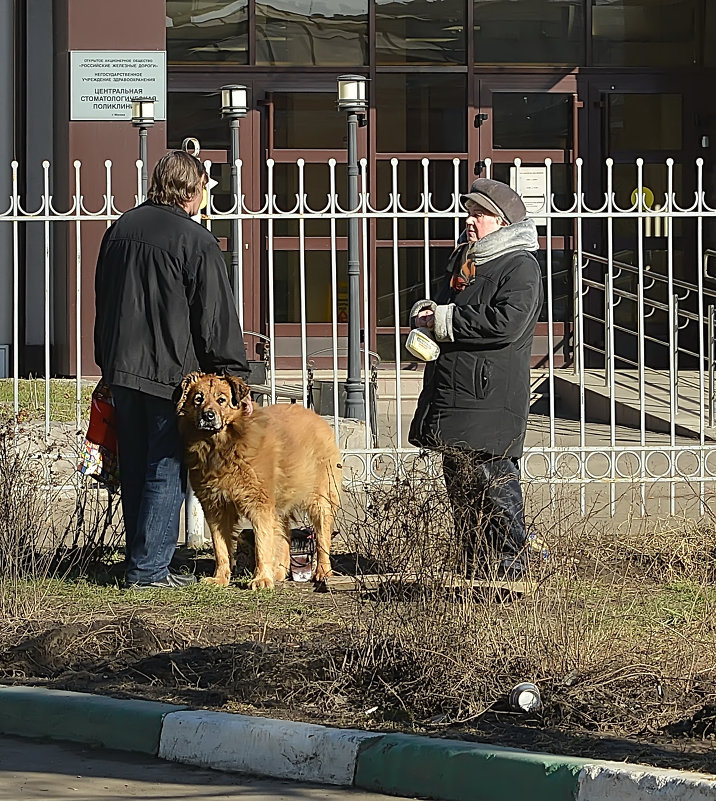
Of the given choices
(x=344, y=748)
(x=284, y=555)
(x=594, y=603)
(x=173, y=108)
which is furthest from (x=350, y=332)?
(x=173, y=108)

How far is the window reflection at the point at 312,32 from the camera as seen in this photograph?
15.8m

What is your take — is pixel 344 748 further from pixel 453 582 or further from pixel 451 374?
pixel 451 374

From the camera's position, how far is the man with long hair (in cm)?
705

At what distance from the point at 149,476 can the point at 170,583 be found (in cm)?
55

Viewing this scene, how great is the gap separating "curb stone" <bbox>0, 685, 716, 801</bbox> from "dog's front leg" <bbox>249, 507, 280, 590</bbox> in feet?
6.51

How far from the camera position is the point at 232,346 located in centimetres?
711

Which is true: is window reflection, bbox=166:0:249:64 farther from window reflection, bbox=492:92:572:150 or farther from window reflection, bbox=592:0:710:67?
window reflection, bbox=592:0:710:67

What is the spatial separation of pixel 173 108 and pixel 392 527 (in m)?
11.0

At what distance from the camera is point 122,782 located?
4.79 metres

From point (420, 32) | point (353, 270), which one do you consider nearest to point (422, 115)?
point (420, 32)

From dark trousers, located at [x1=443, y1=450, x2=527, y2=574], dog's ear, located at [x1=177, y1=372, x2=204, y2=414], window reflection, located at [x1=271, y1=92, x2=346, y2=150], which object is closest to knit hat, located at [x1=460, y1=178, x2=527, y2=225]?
dark trousers, located at [x1=443, y1=450, x2=527, y2=574]

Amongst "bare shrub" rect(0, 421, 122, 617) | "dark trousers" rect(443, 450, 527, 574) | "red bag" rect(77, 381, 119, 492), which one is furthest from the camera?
"red bag" rect(77, 381, 119, 492)

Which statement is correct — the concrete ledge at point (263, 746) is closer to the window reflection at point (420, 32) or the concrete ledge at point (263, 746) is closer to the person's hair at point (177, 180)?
the person's hair at point (177, 180)

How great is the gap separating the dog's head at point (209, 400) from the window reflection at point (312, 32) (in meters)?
9.40
